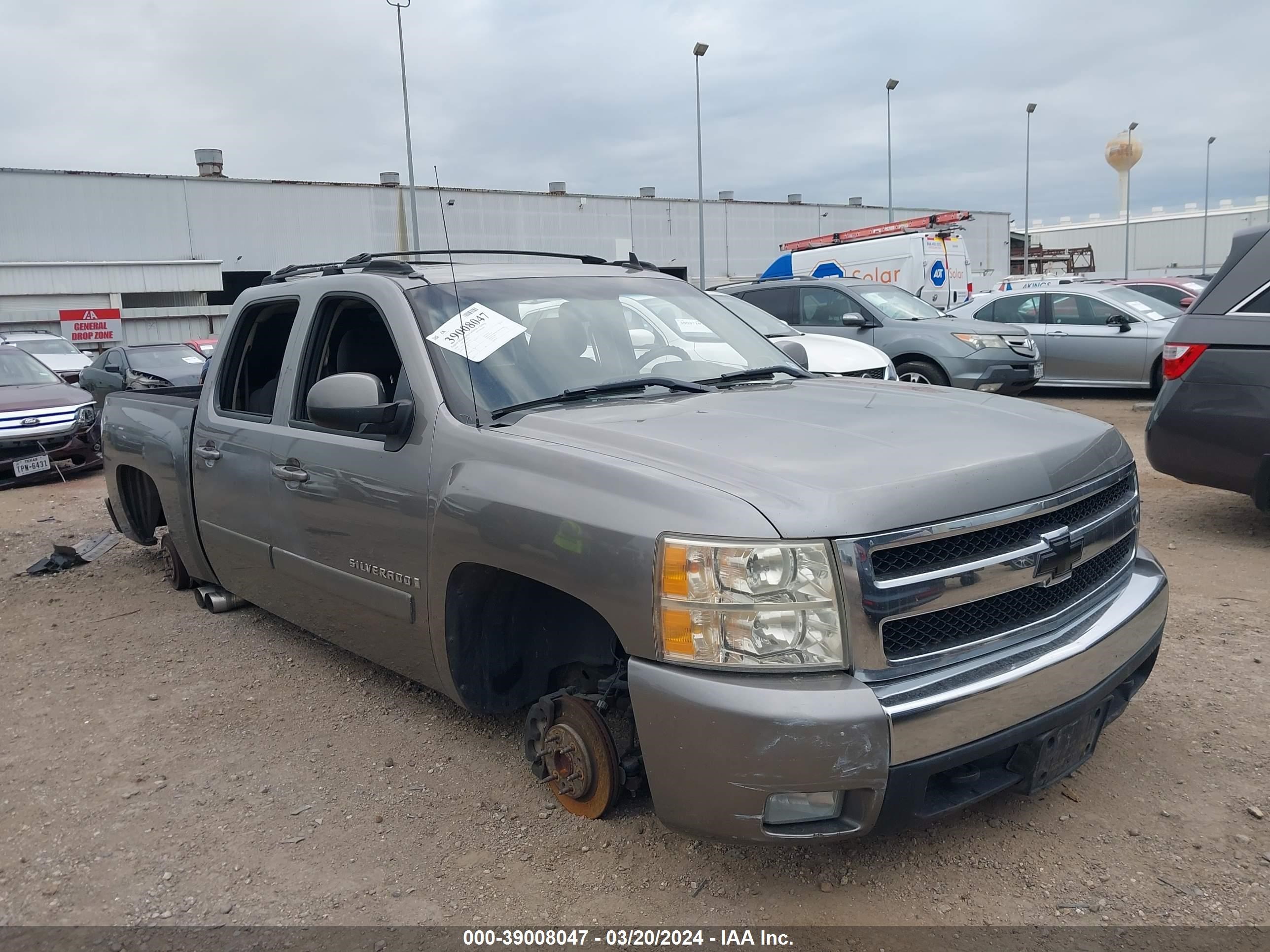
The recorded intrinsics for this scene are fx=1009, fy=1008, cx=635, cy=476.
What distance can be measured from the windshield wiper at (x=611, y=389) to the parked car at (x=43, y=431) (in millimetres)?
8797

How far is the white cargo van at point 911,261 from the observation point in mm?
18609

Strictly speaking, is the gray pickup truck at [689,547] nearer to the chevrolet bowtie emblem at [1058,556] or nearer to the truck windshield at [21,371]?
the chevrolet bowtie emblem at [1058,556]

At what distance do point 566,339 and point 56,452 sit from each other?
890cm

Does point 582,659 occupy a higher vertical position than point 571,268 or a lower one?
Answer: lower

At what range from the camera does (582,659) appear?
3.19m

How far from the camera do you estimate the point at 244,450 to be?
4320mm

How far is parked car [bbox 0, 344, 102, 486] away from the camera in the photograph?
10.2 m

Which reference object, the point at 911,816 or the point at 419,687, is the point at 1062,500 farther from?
the point at 419,687

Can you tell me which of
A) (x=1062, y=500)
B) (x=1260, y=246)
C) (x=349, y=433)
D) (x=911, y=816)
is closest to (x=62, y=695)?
(x=349, y=433)

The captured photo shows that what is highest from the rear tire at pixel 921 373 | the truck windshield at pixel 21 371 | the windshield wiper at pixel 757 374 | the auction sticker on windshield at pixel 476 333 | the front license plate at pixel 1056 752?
the auction sticker on windshield at pixel 476 333

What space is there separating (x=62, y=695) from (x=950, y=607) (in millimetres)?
3922

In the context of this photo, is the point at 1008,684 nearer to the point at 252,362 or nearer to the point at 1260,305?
the point at 252,362

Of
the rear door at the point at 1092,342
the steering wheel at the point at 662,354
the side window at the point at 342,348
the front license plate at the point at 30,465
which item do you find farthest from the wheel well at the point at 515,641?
the rear door at the point at 1092,342

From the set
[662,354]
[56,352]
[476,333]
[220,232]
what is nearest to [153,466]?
[476,333]
